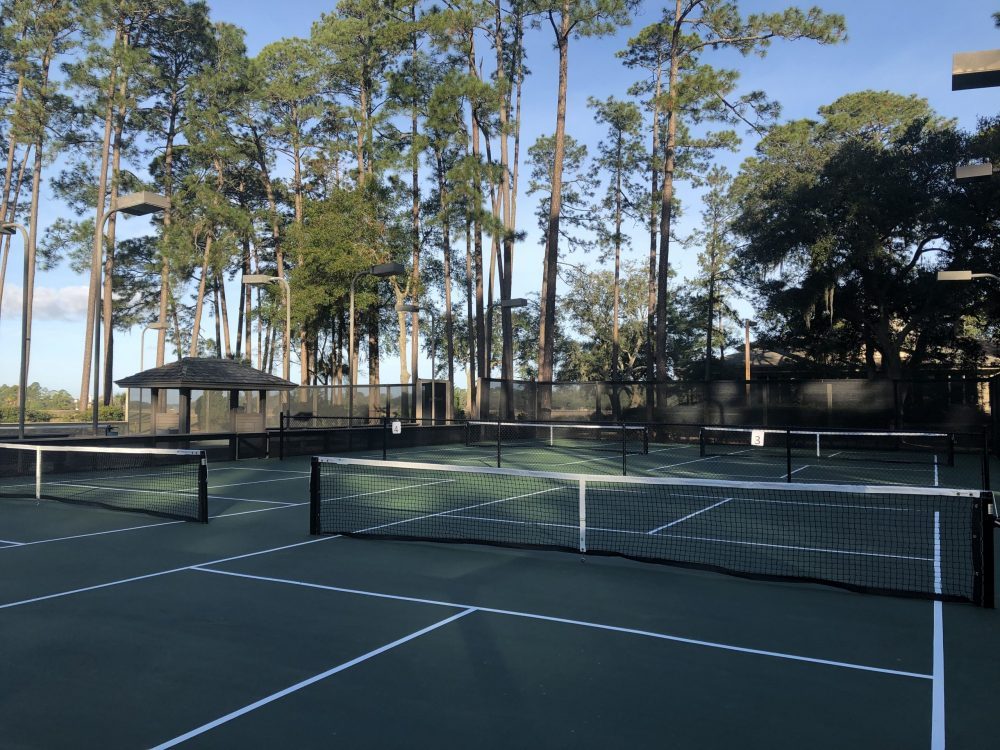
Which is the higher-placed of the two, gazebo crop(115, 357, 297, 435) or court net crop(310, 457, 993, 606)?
gazebo crop(115, 357, 297, 435)

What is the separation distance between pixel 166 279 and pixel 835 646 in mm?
41992

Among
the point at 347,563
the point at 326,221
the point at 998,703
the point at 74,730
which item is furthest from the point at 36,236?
the point at 998,703

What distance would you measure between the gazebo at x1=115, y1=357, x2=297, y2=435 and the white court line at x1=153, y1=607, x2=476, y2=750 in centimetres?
2081

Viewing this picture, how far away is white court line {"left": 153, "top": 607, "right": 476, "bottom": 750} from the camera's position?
12.8 feet

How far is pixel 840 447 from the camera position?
2741cm

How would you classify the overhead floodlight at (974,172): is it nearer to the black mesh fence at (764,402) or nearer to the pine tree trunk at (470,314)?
the black mesh fence at (764,402)

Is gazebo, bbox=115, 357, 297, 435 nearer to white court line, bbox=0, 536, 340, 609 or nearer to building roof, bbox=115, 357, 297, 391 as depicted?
building roof, bbox=115, 357, 297, 391

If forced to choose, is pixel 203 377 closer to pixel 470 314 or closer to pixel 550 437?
pixel 550 437

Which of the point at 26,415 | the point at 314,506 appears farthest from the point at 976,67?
the point at 26,415

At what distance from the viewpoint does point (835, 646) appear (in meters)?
5.43

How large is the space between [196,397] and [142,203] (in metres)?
18.9

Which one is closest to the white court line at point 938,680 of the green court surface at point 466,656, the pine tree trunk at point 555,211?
the green court surface at point 466,656

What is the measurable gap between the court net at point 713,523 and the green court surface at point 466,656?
68cm

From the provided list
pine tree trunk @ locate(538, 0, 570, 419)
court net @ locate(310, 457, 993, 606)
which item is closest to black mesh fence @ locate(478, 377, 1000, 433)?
pine tree trunk @ locate(538, 0, 570, 419)
